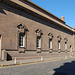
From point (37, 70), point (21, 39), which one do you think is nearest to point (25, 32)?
point (21, 39)

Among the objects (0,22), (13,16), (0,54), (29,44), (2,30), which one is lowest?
(0,54)

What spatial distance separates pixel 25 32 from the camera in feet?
66.0

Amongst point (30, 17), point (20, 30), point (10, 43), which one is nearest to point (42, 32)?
point (30, 17)

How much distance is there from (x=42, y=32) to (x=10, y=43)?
351 inches

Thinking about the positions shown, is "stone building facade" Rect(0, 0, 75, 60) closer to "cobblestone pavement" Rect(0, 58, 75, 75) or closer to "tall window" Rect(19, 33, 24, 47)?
"tall window" Rect(19, 33, 24, 47)

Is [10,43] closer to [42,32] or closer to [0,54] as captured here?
[0,54]

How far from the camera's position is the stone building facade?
16906mm

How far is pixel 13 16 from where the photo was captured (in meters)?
18.3

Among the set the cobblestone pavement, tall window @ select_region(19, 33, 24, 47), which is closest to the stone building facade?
tall window @ select_region(19, 33, 24, 47)

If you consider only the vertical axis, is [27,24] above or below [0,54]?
above

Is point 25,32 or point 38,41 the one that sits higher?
point 25,32

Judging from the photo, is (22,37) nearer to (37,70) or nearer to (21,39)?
(21,39)

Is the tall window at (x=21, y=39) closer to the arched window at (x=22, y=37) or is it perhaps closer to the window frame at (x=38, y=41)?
the arched window at (x=22, y=37)

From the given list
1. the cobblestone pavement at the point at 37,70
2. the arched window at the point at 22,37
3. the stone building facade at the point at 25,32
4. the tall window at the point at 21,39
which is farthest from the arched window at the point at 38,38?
the cobblestone pavement at the point at 37,70
